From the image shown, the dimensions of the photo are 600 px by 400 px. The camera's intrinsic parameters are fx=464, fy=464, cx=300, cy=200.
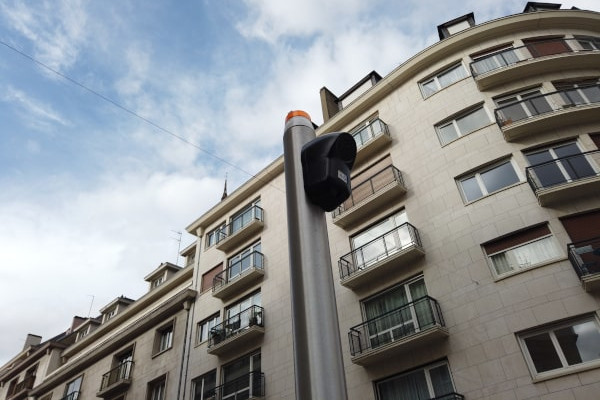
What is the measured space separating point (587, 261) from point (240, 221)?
51.7 feet

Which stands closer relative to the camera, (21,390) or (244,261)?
(244,261)

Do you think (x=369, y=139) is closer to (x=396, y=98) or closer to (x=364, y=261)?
(x=396, y=98)

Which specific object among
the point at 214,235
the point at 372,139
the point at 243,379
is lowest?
the point at 243,379

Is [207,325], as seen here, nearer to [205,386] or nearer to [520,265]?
[205,386]

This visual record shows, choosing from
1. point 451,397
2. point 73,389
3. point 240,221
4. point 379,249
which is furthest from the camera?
point 73,389

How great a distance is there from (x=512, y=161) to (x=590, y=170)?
7.12ft

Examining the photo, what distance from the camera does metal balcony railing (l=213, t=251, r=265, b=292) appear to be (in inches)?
823

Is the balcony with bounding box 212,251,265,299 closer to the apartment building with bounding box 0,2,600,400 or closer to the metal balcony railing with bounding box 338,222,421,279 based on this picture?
the apartment building with bounding box 0,2,600,400

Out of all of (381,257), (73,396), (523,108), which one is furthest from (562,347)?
(73,396)

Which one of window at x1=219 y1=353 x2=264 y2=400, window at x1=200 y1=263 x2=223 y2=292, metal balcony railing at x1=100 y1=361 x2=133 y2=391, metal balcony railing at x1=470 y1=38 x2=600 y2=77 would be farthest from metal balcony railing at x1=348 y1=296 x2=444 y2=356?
metal balcony railing at x1=100 y1=361 x2=133 y2=391

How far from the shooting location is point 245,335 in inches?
729

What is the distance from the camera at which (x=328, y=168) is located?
1.95 metres

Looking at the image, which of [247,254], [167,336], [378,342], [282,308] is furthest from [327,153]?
A: [167,336]

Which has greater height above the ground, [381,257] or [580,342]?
[381,257]
